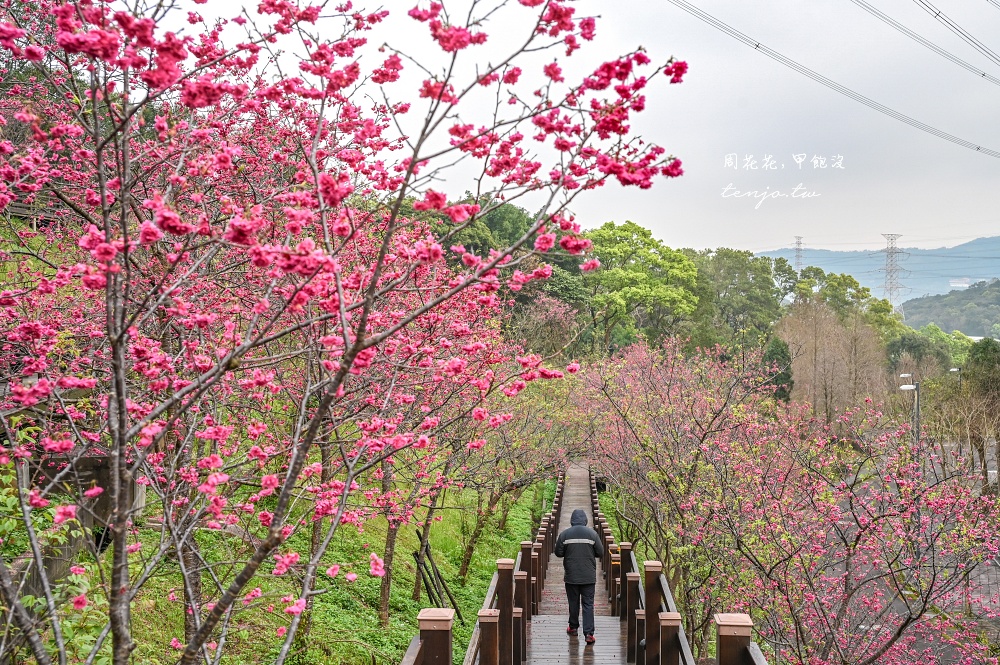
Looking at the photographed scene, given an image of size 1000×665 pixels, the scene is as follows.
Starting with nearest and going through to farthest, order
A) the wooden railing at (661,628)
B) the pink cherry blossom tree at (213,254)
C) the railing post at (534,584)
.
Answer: the pink cherry blossom tree at (213,254)
the wooden railing at (661,628)
the railing post at (534,584)

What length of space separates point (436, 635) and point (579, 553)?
4095 mm

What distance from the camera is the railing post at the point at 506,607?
6.83 metres

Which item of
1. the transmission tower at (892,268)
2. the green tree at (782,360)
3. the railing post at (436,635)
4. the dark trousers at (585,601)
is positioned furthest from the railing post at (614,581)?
the transmission tower at (892,268)

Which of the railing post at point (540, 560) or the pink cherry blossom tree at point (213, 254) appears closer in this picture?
the pink cherry blossom tree at point (213, 254)

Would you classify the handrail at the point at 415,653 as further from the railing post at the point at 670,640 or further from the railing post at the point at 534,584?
the railing post at the point at 534,584

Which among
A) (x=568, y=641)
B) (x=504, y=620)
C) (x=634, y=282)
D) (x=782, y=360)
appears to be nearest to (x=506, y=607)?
(x=504, y=620)

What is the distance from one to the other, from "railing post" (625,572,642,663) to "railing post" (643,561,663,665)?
50cm

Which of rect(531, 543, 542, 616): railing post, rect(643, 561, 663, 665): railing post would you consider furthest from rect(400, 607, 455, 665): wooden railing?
rect(531, 543, 542, 616): railing post

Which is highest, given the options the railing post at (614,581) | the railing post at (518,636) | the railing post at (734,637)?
the railing post at (734,637)

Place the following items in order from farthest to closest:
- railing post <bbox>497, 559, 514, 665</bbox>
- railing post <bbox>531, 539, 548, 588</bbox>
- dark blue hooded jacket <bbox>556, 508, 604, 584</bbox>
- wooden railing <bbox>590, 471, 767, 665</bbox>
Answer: railing post <bbox>531, 539, 548, 588</bbox>
dark blue hooded jacket <bbox>556, 508, 604, 584</bbox>
railing post <bbox>497, 559, 514, 665</bbox>
wooden railing <bbox>590, 471, 767, 665</bbox>

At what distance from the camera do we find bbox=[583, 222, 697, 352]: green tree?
3556 centimetres

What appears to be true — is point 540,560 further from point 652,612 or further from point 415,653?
A: point 415,653

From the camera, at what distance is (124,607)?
112 inches

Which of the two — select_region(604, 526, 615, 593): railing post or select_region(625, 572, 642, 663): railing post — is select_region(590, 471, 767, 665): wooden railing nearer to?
select_region(625, 572, 642, 663): railing post
